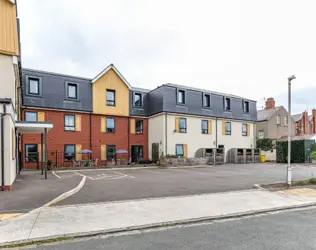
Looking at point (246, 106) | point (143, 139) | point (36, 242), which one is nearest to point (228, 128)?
point (246, 106)

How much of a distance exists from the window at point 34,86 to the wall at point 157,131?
Answer: 11.6m

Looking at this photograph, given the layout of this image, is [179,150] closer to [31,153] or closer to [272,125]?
[31,153]

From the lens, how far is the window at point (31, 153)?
2002 cm

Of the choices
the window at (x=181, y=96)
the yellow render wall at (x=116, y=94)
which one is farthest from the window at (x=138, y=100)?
the window at (x=181, y=96)

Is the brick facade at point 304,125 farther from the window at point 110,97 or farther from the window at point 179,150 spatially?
the window at point 110,97

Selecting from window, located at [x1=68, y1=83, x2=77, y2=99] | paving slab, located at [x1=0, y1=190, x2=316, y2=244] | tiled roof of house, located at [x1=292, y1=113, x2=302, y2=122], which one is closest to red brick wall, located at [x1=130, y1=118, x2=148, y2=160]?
window, located at [x1=68, y1=83, x2=77, y2=99]

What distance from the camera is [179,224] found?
19.0 feet

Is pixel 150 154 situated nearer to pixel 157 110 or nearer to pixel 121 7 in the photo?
pixel 157 110

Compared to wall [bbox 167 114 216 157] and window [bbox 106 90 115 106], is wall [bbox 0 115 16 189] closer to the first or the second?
window [bbox 106 90 115 106]

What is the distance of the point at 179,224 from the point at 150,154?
2013 cm

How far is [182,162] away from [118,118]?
7.95 m

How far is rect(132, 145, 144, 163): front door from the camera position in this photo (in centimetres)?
2534

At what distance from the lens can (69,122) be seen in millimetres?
22156

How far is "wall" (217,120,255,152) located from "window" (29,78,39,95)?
19.8 meters
